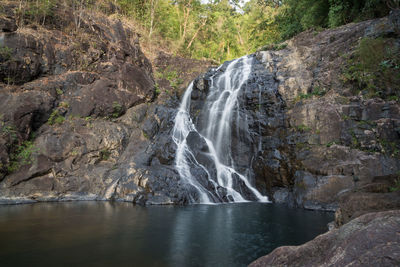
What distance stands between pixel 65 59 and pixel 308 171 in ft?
46.8

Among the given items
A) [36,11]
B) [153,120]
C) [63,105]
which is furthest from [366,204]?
[36,11]

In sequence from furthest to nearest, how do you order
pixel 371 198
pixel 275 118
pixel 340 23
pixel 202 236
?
pixel 340 23
pixel 275 118
pixel 202 236
pixel 371 198

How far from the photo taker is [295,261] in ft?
9.18

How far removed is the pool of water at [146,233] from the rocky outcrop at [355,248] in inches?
93.8

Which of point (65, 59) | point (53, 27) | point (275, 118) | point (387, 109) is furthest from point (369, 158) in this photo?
point (53, 27)

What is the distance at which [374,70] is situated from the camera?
11.6 metres

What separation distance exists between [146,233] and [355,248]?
5356 millimetres

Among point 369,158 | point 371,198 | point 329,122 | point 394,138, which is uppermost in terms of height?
point 329,122

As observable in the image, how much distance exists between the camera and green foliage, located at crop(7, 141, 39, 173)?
11102 mm

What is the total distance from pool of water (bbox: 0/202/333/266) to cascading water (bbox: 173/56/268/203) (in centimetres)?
169

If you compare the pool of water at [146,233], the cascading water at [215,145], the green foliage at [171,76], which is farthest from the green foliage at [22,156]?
the green foliage at [171,76]

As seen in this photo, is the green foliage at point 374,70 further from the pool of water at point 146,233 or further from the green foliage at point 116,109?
the green foliage at point 116,109

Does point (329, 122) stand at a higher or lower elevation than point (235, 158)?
higher

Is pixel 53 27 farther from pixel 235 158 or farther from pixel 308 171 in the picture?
pixel 308 171
